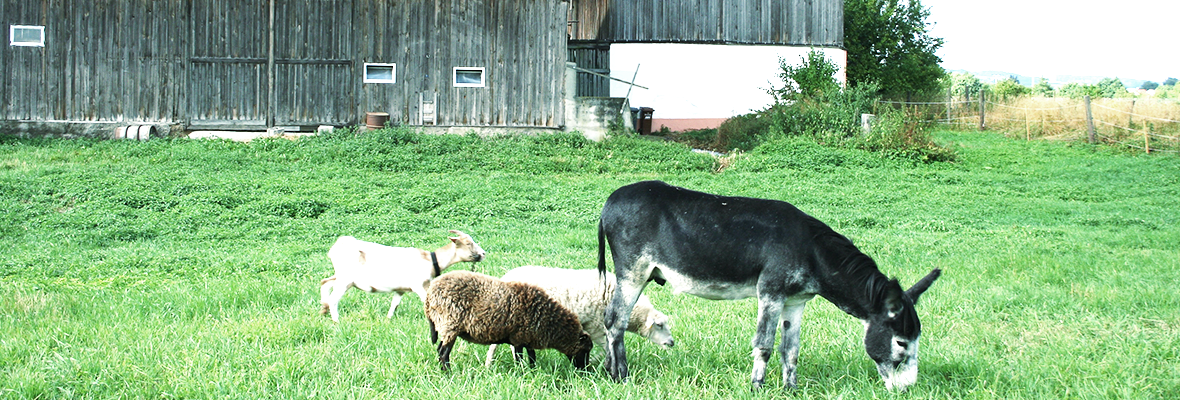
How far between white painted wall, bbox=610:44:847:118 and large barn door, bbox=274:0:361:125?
10.8m

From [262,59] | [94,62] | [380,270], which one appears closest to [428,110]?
[262,59]

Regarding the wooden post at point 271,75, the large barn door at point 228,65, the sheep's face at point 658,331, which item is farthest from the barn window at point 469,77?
the sheep's face at point 658,331

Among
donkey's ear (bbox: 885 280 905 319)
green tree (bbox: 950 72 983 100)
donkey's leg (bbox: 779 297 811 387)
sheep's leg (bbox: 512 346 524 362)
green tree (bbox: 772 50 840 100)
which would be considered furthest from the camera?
green tree (bbox: 950 72 983 100)

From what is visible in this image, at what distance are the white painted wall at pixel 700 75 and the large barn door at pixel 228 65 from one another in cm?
1227

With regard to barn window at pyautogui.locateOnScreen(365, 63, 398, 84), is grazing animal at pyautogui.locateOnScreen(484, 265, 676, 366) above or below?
below

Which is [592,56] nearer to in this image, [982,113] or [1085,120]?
[982,113]

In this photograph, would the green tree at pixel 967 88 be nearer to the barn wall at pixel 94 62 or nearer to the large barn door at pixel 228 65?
the large barn door at pixel 228 65

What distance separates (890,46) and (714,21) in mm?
11170

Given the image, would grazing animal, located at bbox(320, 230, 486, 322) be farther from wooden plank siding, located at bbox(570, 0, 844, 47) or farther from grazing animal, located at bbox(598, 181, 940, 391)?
wooden plank siding, located at bbox(570, 0, 844, 47)

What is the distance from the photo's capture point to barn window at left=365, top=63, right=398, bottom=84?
2189 centimetres

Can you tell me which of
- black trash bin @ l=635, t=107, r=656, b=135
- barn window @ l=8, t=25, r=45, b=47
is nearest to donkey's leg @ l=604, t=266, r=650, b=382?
barn window @ l=8, t=25, r=45, b=47

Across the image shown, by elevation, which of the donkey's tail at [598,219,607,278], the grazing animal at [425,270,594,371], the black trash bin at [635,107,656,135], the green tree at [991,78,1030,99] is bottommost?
the grazing animal at [425,270,594,371]

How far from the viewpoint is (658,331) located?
6.18m

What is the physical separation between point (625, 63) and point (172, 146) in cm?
1536
